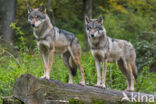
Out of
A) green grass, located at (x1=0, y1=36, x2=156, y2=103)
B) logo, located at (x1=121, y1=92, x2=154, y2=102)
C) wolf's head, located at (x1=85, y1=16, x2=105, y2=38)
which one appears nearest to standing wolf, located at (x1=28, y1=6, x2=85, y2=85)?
wolf's head, located at (x1=85, y1=16, x2=105, y2=38)

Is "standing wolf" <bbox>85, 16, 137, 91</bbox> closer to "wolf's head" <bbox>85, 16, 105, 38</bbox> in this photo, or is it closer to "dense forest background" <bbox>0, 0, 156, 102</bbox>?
"wolf's head" <bbox>85, 16, 105, 38</bbox>

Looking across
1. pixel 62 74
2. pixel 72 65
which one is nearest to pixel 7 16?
pixel 62 74

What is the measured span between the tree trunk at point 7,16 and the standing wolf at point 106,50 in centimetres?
646

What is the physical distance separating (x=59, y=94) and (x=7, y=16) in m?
7.77

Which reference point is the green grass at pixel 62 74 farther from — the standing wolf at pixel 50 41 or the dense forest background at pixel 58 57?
the standing wolf at pixel 50 41

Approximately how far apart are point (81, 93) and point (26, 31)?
27.3 ft

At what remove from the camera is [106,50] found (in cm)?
564

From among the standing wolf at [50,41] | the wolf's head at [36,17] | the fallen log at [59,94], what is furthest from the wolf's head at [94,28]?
the fallen log at [59,94]

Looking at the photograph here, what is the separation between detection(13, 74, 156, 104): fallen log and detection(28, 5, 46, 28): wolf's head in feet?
3.74

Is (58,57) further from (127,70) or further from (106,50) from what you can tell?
(106,50)

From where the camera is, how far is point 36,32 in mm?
5242

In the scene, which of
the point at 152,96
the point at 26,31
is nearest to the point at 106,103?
the point at 152,96

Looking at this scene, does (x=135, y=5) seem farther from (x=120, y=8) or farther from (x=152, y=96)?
(x=152, y=96)

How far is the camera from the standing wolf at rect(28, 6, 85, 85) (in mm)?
5102
